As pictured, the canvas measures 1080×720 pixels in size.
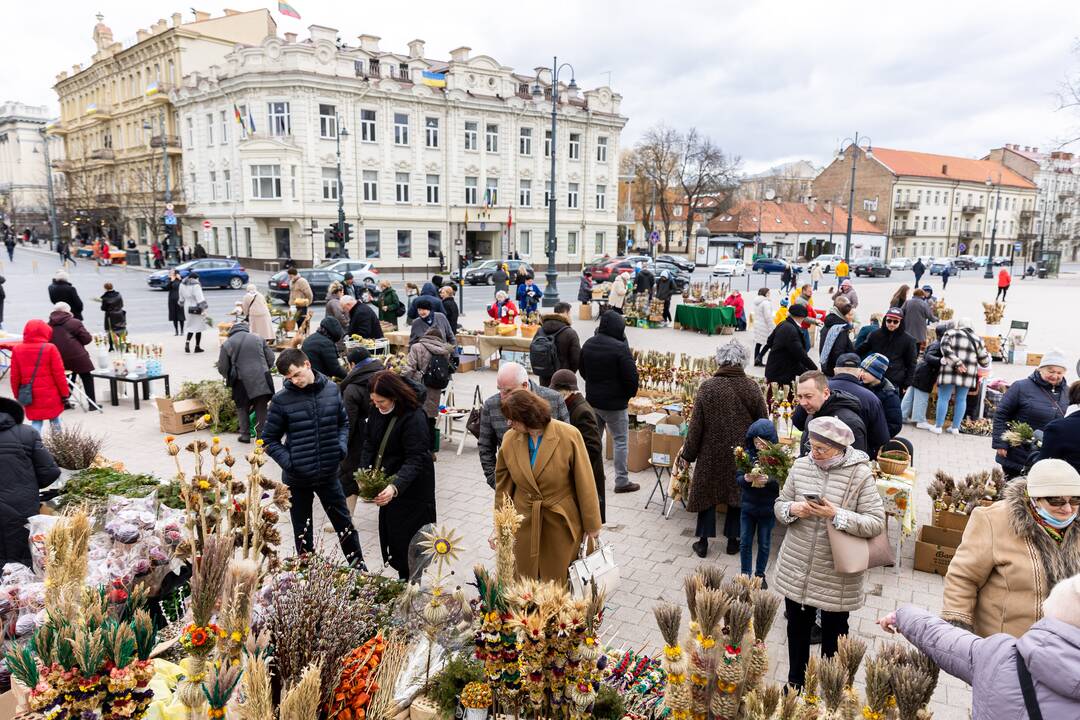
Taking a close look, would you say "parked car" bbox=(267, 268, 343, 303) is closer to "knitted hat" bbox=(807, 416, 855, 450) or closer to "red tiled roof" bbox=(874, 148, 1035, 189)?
"knitted hat" bbox=(807, 416, 855, 450)

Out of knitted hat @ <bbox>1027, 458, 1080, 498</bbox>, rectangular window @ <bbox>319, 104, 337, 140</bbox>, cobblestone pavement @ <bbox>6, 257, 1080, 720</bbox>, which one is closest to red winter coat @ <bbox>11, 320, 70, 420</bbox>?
cobblestone pavement @ <bbox>6, 257, 1080, 720</bbox>

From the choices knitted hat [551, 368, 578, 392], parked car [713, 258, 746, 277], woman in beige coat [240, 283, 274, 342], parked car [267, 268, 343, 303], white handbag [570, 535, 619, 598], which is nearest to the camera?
white handbag [570, 535, 619, 598]

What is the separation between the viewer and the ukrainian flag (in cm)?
3941

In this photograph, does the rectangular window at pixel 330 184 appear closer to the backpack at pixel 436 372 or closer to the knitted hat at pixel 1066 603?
the backpack at pixel 436 372

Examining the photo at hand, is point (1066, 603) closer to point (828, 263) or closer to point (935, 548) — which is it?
point (935, 548)

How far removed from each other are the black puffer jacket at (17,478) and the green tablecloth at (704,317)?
53.0 feet

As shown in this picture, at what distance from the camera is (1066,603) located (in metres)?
1.92

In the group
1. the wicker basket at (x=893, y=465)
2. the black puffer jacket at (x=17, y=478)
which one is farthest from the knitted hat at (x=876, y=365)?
the black puffer jacket at (x=17, y=478)

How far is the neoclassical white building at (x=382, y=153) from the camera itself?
3669cm

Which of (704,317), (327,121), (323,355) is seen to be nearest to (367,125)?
(327,121)

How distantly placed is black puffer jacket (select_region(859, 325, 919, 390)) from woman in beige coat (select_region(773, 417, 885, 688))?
18.5 ft

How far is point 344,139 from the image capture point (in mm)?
37594

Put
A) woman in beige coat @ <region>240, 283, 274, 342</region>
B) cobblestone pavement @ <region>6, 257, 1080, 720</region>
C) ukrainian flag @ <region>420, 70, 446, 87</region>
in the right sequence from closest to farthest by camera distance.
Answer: cobblestone pavement @ <region>6, 257, 1080, 720</region>, woman in beige coat @ <region>240, 283, 274, 342</region>, ukrainian flag @ <region>420, 70, 446, 87</region>

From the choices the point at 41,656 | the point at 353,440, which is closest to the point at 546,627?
the point at 41,656
